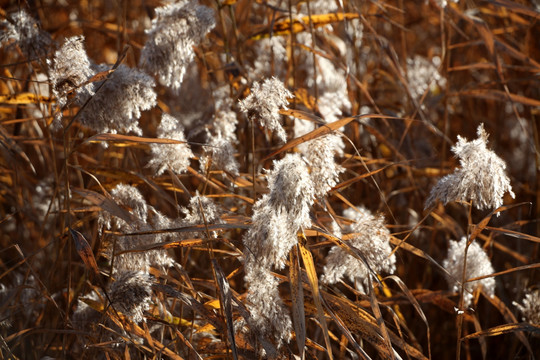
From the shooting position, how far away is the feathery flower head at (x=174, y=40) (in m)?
1.21

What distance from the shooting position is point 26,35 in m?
1.26

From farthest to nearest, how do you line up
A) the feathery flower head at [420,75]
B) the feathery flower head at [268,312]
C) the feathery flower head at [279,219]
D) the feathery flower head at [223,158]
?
the feathery flower head at [420,75] → the feathery flower head at [223,158] → the feathery flower head at [268,312] → the feathery flower head at [279,219]

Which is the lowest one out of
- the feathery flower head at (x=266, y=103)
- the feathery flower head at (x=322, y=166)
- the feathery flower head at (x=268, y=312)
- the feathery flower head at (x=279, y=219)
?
the feathery flower head at (x=268, y=312)

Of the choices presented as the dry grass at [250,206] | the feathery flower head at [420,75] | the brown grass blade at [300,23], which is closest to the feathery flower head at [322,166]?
the dry grass at [250,206]

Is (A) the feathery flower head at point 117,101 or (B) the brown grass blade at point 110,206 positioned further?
(A) the feathery flower head at point 117,101

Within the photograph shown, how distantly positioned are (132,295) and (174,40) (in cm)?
55

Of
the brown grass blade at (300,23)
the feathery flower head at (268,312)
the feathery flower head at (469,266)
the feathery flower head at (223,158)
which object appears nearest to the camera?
the feathery flower head at (268,312)

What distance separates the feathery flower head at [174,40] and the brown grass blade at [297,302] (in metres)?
0.48

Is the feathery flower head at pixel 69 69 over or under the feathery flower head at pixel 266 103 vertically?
over

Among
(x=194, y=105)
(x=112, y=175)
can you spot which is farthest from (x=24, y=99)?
(x=194, y=105)

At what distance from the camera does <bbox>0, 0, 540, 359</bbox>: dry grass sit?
1.05m

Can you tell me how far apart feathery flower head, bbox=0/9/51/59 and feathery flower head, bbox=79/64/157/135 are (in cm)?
25

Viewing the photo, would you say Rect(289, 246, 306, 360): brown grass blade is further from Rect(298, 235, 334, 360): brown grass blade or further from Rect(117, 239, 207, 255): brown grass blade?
Rect(117, 239, 207, 255): brown grass blade

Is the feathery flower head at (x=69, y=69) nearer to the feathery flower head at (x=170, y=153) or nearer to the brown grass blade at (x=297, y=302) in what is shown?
the feathery flower head at (x=170, y=153)
